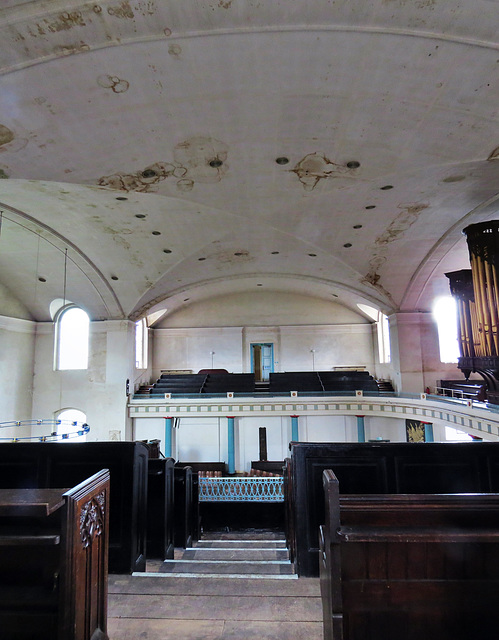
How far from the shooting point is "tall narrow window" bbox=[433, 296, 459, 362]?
1369cm

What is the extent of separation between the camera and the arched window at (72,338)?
15.1 m

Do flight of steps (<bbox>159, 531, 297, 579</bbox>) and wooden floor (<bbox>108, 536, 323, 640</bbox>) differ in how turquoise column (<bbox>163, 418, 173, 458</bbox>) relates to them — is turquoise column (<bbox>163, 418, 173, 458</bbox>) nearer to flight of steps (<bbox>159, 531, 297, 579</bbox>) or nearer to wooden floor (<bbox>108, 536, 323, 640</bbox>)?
flight of steps (<bbox>159, 531, 297, 579</bbox>)

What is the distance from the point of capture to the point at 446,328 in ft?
45.6

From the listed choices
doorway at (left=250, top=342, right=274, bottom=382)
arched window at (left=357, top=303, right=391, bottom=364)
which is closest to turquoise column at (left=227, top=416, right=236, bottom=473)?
doorway at (left=250, top=342, right=274, bottom=382)

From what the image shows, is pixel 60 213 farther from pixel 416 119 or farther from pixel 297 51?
pixel 416 119

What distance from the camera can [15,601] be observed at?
1943mm

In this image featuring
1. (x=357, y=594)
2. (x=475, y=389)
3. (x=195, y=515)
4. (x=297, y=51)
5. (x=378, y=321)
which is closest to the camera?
(x=357, y=594)

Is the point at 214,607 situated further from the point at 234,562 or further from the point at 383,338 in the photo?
the point at 383,338

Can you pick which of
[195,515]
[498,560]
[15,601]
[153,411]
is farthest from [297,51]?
[153,411]

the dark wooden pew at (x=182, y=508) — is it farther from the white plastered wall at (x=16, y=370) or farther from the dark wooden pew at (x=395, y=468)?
the white plastered wall at (x=16, y=370)

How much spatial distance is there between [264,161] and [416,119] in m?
2.36

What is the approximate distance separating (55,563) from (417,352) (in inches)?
521

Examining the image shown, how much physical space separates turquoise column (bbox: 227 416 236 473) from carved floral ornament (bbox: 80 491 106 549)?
12751 mm

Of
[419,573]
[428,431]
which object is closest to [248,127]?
[419,573]
